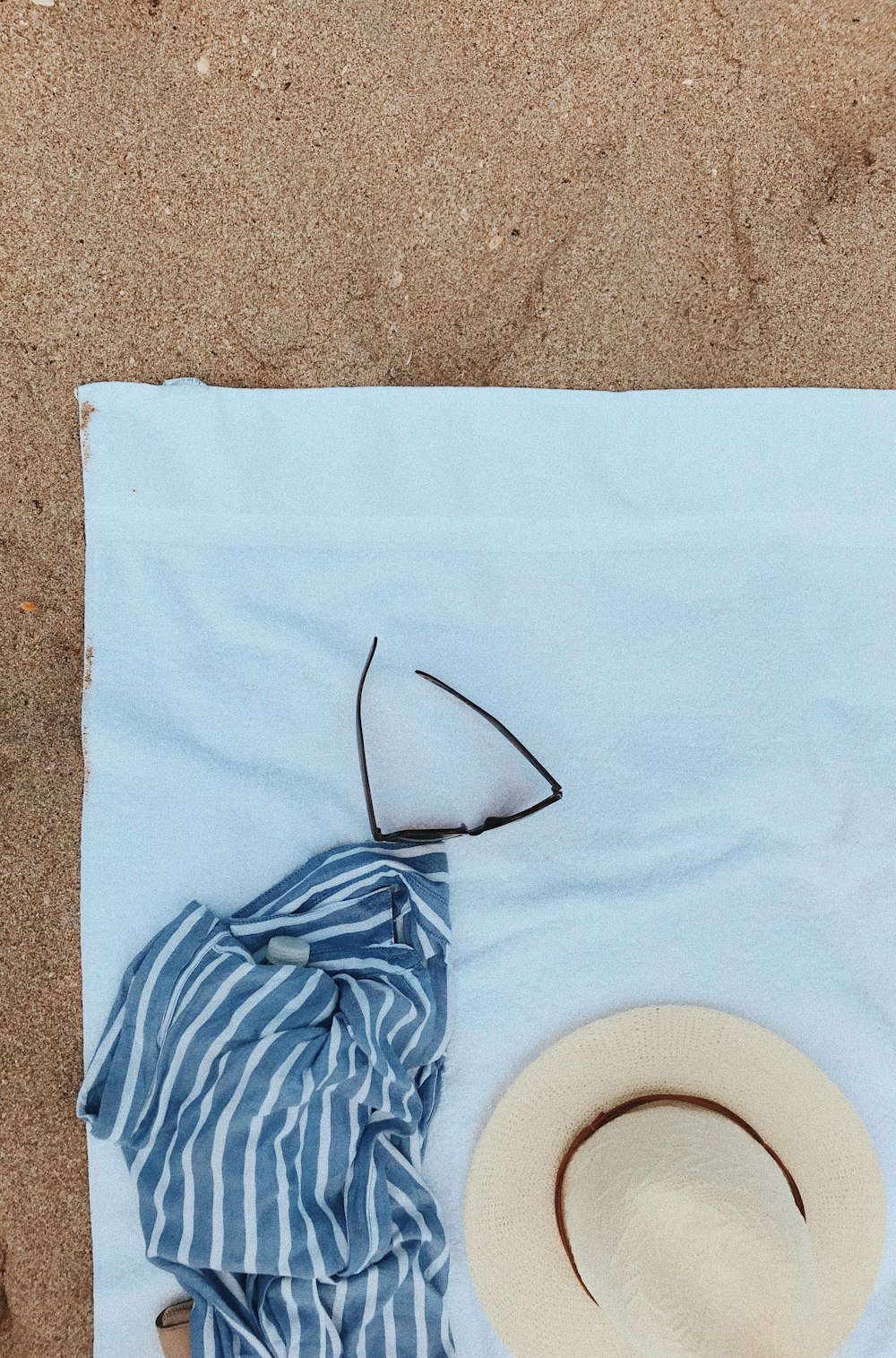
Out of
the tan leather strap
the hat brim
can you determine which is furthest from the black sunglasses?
the tan leather strap

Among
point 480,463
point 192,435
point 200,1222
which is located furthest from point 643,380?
point 200,1222

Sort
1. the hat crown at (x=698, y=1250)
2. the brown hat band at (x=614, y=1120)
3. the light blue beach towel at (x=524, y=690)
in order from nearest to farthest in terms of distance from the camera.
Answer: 1. the hat crown at (x=698, y=1250)
2. the brown hat band at (x=614, y=1120)
3. the light blue beach towel at (x=524, y=690)

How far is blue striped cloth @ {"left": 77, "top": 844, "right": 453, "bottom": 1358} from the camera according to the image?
0.62 m

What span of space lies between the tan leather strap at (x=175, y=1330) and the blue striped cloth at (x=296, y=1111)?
0.10 ft

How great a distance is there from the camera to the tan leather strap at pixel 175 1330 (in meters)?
0.66

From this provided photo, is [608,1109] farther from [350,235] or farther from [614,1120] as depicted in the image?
[350,235]

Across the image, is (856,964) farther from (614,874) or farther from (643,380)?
(643,380)

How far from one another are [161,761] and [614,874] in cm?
39

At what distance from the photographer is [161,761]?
71 centimetres

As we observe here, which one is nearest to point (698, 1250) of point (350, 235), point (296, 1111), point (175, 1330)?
point (296, 1111)

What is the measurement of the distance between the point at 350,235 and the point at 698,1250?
30.3 inches

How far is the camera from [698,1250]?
1.47 ft

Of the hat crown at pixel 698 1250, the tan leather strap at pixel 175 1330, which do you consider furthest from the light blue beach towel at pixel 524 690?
the hat crown at pixel 698 1250

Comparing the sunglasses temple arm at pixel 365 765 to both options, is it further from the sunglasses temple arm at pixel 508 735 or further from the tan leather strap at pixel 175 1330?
the tan leather strap at pixel 175 1330
